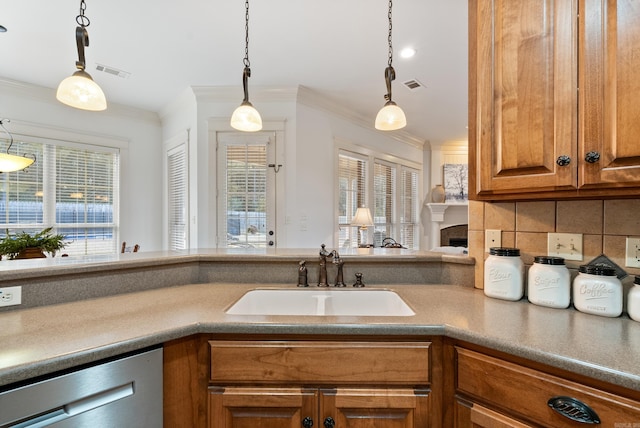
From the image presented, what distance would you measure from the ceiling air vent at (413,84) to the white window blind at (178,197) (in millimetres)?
2767

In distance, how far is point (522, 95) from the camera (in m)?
1.07

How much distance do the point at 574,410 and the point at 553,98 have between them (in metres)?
0.95

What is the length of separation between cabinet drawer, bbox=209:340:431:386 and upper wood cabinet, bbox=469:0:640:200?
2.38 feet

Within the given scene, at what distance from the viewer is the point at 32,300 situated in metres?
1.13

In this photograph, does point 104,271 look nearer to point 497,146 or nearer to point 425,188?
point 497,146

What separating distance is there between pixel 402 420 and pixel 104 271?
1328 millimetres

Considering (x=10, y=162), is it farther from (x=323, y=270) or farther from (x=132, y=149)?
(x=323, y=270)

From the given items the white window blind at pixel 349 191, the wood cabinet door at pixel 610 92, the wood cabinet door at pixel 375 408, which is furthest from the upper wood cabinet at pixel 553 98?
the white window blind at pixel 349 191

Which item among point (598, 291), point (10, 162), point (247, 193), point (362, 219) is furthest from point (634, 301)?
point (10, 162)

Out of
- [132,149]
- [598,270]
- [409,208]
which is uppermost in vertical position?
[132,149]

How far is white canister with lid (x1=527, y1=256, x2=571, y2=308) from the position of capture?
1.14m

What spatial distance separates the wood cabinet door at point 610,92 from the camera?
88 cm

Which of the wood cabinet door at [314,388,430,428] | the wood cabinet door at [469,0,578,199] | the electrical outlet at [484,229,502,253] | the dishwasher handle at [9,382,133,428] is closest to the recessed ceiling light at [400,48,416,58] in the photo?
the wood cabinet door at [469,0,578,199]

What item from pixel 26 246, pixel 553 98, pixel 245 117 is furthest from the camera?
pixel 26 246
